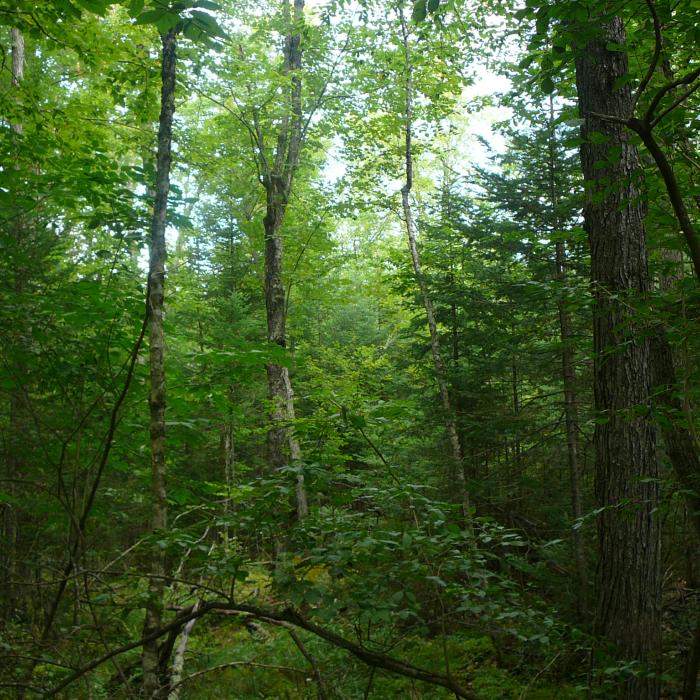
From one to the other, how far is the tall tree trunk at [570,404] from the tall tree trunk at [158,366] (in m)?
5.20

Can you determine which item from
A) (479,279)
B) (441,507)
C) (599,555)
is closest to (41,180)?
(441,507)

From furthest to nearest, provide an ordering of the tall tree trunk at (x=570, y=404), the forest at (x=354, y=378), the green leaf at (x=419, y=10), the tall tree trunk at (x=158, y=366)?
1. the tall tree trunk at (x=570, y=404)
2. the tall tree trunk at (x=158, y=366)
3. the forest at (x=354, y=378)
4. the green leaf at (x=419, y=10)

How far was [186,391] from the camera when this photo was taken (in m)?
5.47

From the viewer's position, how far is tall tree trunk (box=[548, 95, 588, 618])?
7.55 meters

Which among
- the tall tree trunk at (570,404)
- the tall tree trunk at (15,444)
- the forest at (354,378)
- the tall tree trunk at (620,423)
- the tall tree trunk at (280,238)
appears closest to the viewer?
the forest at (354,378)

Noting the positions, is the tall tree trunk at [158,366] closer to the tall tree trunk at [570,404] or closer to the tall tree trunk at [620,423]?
the tall tree trunk at [620,423]

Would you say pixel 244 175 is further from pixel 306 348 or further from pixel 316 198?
pixel 306 348

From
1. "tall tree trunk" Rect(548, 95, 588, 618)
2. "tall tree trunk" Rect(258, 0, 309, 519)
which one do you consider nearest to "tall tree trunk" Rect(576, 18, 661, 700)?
"tall tree trunk" Rect(548, 95, 588, 618)

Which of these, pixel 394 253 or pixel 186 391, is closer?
pixel 186 391

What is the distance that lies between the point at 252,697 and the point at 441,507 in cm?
569

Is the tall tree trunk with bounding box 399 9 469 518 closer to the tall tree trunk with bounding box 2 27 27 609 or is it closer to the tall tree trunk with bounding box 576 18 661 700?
the tall tree trunk with bounding box 576 18 661 700

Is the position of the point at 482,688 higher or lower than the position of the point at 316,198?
lower

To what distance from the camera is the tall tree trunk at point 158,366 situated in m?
3.48

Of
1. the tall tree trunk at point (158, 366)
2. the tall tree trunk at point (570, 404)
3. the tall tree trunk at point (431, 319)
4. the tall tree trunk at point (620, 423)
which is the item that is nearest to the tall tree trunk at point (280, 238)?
the tall tree trunk at point (431, 319)
